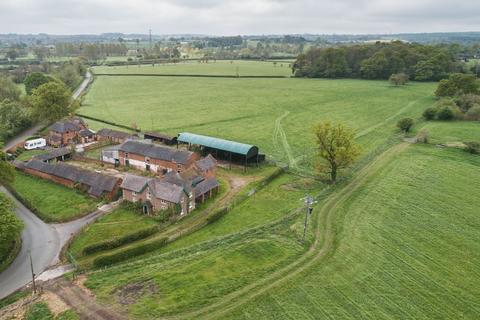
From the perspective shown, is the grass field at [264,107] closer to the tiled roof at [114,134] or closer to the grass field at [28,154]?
the tiled roof at [114,134]

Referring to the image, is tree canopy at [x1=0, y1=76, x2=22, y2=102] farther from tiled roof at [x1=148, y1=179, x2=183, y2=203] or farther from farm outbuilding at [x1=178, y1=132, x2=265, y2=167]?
tiled roof at [x1=148, y1=179, x2=183, y2=203]

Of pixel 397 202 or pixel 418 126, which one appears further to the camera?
pixel 418 126

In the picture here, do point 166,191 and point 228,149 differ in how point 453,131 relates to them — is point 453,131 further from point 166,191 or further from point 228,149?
point 166,191

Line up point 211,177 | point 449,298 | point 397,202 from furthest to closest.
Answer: point 211,177, point 397,202, point 449,298

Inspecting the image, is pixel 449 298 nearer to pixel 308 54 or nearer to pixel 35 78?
pixel 35 78

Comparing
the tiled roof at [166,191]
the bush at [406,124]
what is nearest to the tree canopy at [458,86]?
the bush at [406,124]

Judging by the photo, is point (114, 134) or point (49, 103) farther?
point (49, 103)

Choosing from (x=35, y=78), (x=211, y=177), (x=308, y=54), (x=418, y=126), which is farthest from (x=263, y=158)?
(x=308, y=54)

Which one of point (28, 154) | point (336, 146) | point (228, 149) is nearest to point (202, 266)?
point (336, 146)
